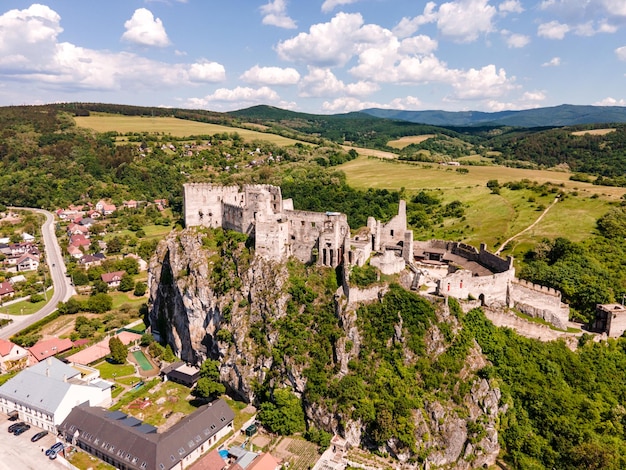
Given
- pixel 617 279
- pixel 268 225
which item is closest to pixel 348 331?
pixel 268 225

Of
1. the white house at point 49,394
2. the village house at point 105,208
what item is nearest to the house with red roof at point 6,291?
the white house at point 49,394

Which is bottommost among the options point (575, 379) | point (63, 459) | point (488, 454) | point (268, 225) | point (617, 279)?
point (63, 459)

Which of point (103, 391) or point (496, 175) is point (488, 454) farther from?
point (496, 175)

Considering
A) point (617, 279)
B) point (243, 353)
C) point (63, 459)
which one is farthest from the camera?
point (617, 279)

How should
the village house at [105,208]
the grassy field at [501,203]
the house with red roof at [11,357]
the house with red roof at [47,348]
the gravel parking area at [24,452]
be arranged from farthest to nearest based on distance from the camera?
the village house at [105,208], the grassy field at [501,203], the house with red roof at [47,348], the house with red roof at [11,357], the gravel parking area at [24,452]

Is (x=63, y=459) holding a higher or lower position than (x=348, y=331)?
lower

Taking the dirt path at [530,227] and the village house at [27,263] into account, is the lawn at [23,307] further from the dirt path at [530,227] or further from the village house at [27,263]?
the dirt path at [530,227]

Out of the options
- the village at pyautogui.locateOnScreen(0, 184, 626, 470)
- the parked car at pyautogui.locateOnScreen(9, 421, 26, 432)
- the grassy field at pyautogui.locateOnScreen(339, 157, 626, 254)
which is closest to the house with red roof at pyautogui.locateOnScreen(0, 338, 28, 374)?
the village at pyautogui.locateOnScreen(0, 184, 626, 470)
